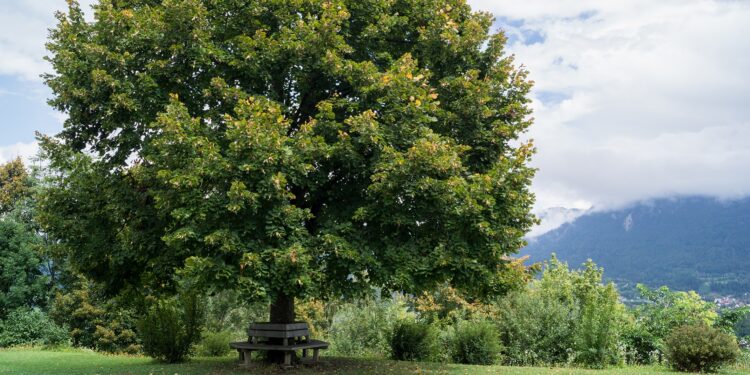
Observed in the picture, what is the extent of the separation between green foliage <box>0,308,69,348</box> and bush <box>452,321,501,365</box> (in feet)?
77.8

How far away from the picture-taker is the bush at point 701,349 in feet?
58.4

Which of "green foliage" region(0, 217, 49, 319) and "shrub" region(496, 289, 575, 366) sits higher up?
"green foliage" region(0, 217, 49, 319)

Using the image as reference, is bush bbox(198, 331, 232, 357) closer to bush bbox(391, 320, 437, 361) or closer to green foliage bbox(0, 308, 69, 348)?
bush bbox(391, 320, 437, 361)

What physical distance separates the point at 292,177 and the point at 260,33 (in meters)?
4.25

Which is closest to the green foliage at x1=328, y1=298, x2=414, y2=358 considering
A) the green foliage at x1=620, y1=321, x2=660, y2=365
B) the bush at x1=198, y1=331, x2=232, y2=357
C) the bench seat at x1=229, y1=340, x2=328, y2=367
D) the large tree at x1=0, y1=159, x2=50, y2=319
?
the bush at x1=198, y1=331, x2=232, y2=357

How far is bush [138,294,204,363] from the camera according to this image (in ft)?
60.8

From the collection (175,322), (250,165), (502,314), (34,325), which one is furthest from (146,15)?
(34,325)

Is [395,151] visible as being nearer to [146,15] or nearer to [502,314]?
[146,15]

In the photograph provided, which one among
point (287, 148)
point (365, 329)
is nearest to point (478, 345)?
point (365, 329)

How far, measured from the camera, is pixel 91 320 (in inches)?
1414

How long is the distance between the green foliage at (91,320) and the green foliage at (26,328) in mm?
911

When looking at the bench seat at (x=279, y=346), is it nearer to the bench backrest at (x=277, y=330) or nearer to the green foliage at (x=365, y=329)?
the bench backrest at (x=277, y=330)

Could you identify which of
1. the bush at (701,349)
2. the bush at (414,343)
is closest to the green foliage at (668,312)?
the bush at (701,349)

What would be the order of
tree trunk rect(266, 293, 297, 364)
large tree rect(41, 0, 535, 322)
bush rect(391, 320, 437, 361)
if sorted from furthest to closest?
1. bush rect(391, 320, 437, 361)
2. tree trunk rect(266, 293, 297, 364)
3. large tree rect(41, 0, 535, 322)
